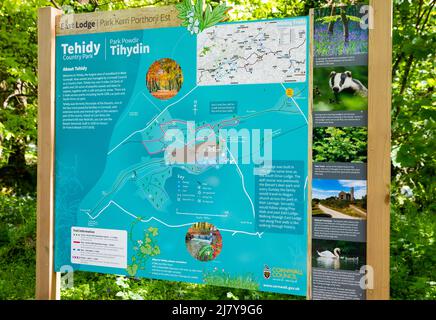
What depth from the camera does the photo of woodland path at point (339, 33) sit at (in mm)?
3338

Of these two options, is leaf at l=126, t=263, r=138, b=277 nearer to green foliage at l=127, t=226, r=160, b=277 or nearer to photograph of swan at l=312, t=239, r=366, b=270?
green foliage at l=127, t=226, r=160, b=277

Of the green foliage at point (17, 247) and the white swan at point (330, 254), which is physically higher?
the white swan at point (330, 254)

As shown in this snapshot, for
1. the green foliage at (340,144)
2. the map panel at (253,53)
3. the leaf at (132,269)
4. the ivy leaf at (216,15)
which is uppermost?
the ivy leaf at (216,15)

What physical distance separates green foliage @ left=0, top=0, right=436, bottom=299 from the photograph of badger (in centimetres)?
21

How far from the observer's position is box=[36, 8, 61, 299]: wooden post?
4.11 m

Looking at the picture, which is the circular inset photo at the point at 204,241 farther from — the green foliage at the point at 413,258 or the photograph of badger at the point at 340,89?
the green foliage at the point at 413,258

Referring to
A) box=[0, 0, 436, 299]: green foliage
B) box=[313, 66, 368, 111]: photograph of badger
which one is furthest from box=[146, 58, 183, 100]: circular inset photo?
box=[0, 0, 436, 299]: green foliage

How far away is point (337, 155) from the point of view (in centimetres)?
339

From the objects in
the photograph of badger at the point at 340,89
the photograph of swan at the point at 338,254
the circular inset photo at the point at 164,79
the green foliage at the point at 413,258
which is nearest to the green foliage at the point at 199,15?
the circular inset photo at the point at 164,79

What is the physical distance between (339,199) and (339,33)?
111 centimetres

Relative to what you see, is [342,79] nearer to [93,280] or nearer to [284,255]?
[284,255]

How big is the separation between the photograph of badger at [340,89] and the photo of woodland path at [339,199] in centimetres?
50

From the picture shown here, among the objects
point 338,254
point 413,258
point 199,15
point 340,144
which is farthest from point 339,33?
point 413,258

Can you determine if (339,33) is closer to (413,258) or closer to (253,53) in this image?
(253,53)
